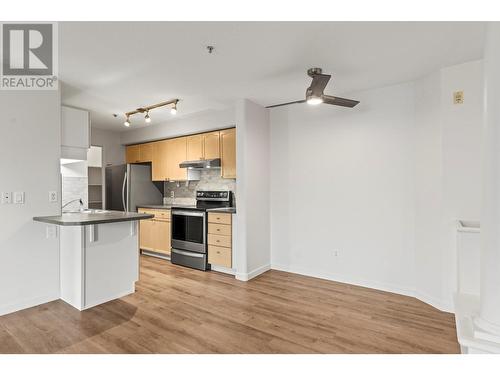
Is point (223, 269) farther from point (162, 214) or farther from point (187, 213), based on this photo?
point (162, 214)

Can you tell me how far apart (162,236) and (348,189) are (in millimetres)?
3206

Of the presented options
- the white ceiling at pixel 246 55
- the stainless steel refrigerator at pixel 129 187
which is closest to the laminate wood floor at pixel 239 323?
the stainless steel refrigerator at pixel 129 187

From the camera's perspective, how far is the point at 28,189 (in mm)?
2967

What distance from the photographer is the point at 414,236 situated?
10.8ft

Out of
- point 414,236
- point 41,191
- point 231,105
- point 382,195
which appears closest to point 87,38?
point 41,191

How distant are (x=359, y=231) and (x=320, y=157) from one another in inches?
44.4

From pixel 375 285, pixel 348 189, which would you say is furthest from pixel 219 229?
pixel 375 285

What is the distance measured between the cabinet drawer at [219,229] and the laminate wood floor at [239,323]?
800mm

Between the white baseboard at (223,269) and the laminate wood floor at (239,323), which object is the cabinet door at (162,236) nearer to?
the white baseboard at (223,269)

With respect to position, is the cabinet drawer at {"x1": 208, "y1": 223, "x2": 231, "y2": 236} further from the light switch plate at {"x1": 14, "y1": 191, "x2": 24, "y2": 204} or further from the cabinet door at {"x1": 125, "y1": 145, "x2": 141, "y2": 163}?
the cabinet door at {"x1": 125, "y1": 145, "x2": 141, "y2": 163}

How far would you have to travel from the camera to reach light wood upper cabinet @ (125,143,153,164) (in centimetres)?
558

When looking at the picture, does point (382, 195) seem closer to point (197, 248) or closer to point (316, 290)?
point (316, 290)

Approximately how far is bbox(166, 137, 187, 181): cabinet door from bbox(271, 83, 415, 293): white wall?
167 cm

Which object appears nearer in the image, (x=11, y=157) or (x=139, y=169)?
(x=11, y=157)
